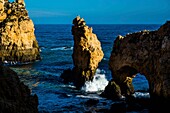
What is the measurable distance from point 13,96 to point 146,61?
854 inches

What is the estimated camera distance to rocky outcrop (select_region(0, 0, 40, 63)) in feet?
266

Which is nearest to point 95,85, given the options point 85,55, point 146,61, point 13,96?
point 85,55

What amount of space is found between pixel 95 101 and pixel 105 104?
1.36m

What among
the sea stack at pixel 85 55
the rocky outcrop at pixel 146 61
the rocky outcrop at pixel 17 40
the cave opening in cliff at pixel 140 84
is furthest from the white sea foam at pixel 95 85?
the rocky outcrop at pixel 17 40

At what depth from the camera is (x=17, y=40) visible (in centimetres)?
8294

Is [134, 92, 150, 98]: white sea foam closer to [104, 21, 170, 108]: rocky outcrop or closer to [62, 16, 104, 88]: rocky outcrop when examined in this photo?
[104, 21, 170, 108]: rocky outcrop

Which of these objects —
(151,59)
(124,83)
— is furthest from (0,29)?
(151,59)

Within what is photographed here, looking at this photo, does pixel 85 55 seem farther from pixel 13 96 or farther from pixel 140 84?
pixel 13 96

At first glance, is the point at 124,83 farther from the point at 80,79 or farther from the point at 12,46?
the point at 12,46

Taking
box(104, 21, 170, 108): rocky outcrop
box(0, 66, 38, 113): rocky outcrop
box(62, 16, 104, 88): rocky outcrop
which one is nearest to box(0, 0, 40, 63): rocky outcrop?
box(62, 16, 104, 88): rocky outcrop

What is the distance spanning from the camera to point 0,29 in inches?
3260

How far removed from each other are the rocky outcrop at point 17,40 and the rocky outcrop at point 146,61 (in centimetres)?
4240

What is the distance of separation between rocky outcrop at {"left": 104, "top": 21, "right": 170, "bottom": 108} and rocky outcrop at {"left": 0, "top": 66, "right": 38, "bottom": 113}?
1659 centimetres

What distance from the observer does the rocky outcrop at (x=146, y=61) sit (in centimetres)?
3275
